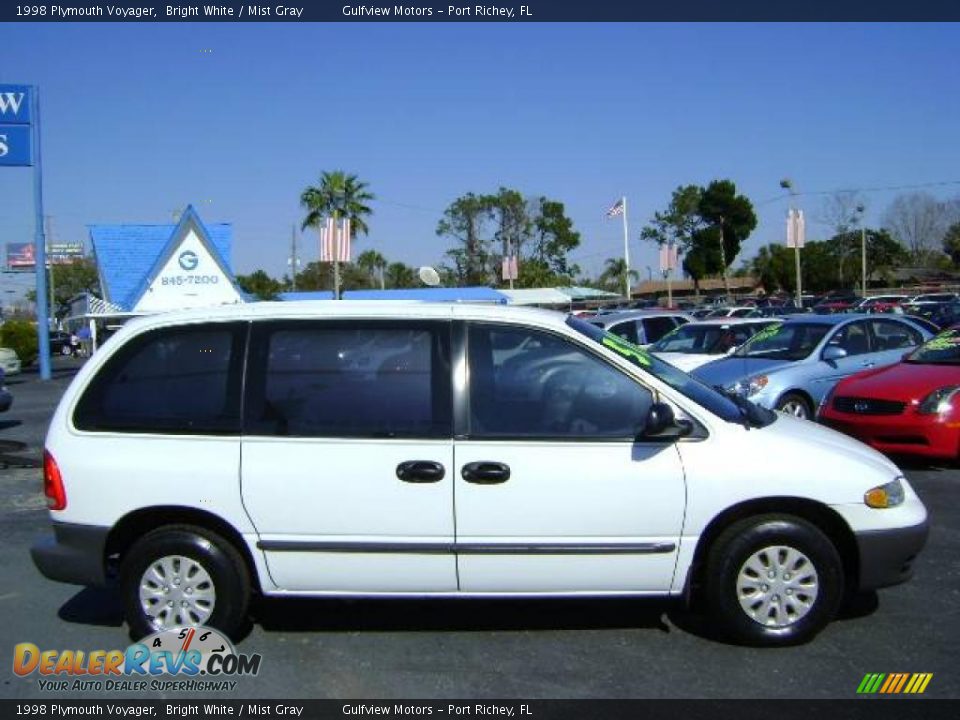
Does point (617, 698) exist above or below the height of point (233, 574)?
below

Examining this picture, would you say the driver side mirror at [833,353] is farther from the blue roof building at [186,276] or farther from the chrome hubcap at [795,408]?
the blue roof building at [186,276]

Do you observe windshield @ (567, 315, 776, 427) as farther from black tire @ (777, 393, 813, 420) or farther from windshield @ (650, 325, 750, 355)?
windshield @ (650, 325, 750, 355)

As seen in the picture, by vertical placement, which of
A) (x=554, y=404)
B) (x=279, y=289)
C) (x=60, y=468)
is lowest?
(x=60, y=468)

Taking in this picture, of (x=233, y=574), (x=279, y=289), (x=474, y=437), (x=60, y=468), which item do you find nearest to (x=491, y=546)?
(x=474, y=437)

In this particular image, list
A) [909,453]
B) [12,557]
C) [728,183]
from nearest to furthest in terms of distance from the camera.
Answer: [12,557] → [909,453] → [728,183]

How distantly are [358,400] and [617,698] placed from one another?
1.87m

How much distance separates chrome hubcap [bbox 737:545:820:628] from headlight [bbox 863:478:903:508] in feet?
1.42

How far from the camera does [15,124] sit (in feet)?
79.2

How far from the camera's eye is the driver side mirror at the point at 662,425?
4309 mm

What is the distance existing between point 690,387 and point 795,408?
6401 millimetres

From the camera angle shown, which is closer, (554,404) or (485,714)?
(485,714)

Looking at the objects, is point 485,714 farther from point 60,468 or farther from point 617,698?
point 60,468

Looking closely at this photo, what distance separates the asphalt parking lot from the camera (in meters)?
4.12

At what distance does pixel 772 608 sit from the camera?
14.6 feet
